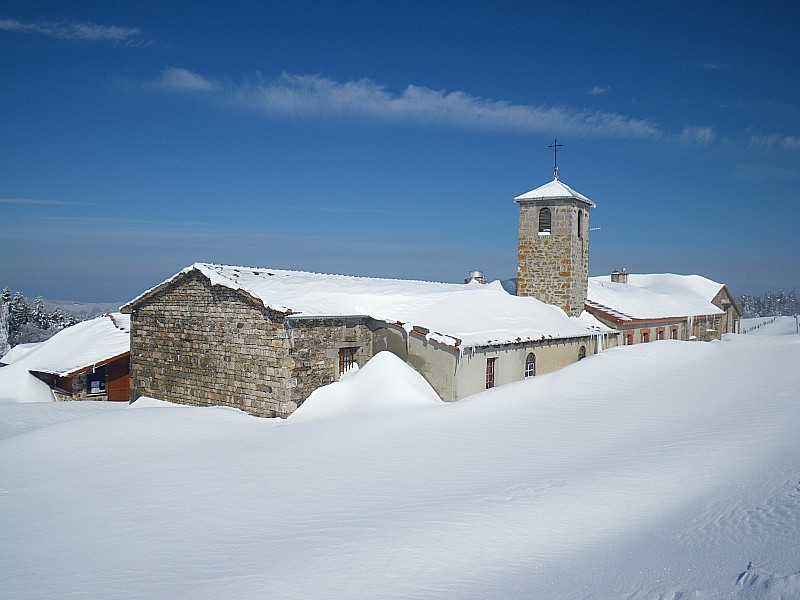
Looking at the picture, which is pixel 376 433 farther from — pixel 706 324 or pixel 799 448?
pixel 706 324

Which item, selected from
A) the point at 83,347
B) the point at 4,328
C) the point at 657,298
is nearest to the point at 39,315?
the point at 4,328

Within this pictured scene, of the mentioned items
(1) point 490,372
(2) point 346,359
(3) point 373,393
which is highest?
(2) point 346,359

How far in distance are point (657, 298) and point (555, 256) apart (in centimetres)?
1132

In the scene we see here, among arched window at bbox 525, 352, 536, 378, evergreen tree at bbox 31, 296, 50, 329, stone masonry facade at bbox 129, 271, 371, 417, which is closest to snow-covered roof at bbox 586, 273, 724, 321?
arched window at bbox 525, 352, 536, 378

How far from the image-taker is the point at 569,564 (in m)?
6.19

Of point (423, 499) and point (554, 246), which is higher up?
point (554, 246)

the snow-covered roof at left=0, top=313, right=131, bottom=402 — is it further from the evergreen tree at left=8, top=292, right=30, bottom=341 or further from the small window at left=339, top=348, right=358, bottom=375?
the evergreen tree at left=8, top=292, right=30, bottom=341

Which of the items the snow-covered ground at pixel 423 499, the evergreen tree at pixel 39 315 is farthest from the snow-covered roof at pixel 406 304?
the evergreen tree at pixel 39 315

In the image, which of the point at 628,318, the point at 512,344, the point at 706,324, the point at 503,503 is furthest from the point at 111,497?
the point at 706,324

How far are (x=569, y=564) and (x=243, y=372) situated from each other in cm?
1188

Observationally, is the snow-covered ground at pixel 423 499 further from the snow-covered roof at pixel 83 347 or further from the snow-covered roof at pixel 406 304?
the snow-covered roof at pixel 83 347

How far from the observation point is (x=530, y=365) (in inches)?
757

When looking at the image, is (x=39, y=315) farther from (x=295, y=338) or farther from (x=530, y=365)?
(x=530, y=365)

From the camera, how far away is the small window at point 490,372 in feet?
57.0
